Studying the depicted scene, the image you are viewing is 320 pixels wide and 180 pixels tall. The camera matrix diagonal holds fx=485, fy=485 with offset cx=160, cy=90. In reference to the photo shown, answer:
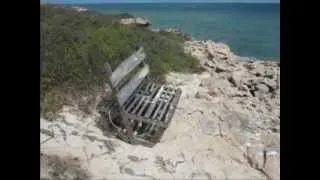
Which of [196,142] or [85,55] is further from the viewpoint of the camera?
[85,55]

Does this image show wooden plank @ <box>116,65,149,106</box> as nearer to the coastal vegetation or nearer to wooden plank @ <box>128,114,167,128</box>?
wooden plank @ <box>128,114,167,128</box>

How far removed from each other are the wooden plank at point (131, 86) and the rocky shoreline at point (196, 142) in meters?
0.38

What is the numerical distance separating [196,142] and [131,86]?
112 cm

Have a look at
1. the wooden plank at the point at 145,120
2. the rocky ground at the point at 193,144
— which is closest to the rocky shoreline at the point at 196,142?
the rocky ground at the point at 193,144

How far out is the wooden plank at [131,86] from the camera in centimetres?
509

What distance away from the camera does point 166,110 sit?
548 cm

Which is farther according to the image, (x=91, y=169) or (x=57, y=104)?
(x=57, y=104)

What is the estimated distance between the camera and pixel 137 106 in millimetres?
5258

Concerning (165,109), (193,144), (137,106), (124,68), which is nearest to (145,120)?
(137,106)

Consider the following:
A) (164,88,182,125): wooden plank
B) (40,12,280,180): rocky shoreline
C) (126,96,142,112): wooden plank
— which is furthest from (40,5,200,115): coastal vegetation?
(164,88,182,125): wooden plank

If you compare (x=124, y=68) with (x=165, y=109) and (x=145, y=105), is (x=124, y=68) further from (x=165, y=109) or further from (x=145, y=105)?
(x=165, y=109)
